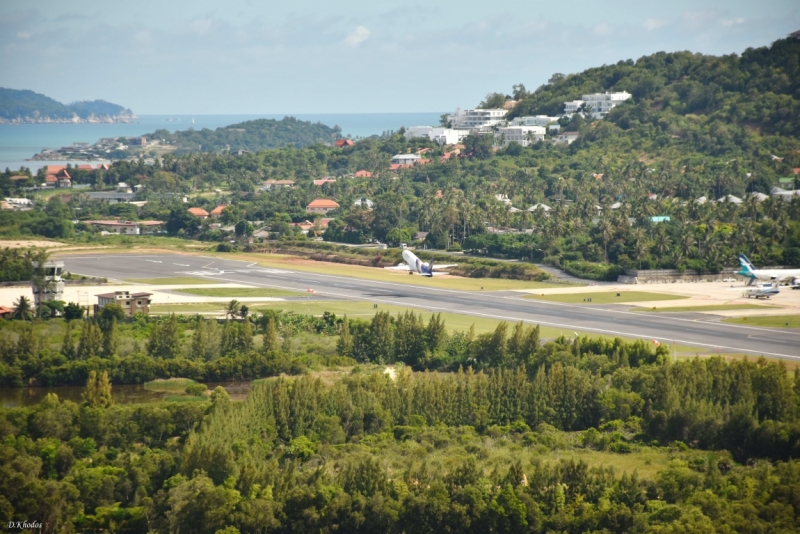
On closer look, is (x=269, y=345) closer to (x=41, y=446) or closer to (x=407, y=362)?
(x=407, y=362)

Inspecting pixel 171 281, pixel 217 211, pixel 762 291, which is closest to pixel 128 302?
pixel 171 281

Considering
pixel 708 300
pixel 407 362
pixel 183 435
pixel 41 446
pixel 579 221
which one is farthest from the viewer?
pixel 579 221

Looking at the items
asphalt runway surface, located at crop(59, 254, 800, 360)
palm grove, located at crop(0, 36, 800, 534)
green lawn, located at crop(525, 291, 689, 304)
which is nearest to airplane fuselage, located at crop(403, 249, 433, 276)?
asphalt runway surface, located at crop(59, 254, 800, 360)

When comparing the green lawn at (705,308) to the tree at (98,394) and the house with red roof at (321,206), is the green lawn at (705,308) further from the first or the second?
the house with red roof at (321,206)

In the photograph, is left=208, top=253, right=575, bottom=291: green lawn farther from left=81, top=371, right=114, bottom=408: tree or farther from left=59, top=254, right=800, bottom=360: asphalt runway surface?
left=81, top=371, right=114, bottom=408: tree

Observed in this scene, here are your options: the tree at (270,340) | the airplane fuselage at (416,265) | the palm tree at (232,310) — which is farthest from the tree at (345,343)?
the airplane fuselage at (416,265)

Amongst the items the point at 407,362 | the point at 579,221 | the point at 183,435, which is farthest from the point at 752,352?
the point at 579,221

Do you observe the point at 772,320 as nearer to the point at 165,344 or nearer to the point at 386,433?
the point at 386,433
